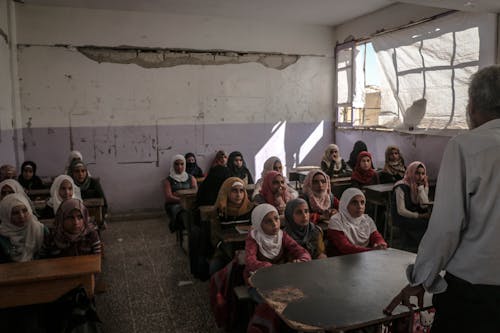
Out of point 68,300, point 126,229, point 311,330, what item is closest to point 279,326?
point 311,330

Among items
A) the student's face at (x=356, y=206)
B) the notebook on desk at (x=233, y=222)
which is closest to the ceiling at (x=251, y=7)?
the notebook on desk at (x=233, y=222)

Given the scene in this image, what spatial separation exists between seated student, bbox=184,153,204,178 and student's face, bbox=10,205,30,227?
11.1 feet

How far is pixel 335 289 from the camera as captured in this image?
1842 millimetres

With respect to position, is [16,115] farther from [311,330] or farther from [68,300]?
[311,330]

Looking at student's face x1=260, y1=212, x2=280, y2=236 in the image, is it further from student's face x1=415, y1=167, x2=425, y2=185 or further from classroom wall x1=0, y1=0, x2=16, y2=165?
classroom wall x1=0, y1=0, x2=16, y2=165

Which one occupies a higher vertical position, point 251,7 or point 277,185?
point 251,7

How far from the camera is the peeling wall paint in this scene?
5844 mm

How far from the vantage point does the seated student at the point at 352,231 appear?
9.20 feet

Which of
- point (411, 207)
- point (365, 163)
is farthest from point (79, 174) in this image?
point (411, 207)

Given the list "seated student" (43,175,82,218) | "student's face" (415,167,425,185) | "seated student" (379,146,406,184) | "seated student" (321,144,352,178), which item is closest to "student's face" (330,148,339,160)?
"seated student" (321,144,352,178)

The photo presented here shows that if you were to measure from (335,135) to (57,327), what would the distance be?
19.1 feet

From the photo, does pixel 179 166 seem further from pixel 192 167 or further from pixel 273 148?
pixel 273 148

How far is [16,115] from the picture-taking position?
210 inches

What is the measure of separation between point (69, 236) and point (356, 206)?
2031mm
